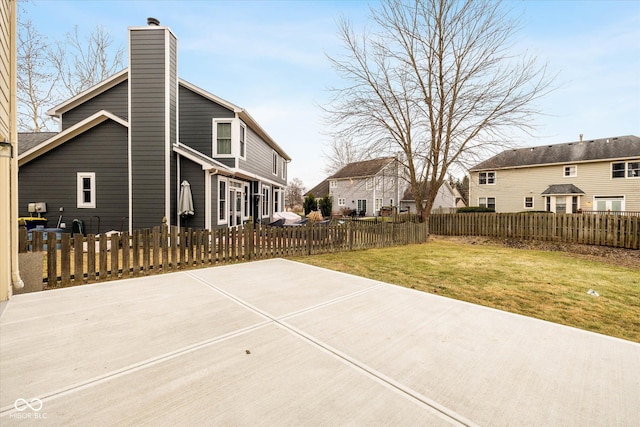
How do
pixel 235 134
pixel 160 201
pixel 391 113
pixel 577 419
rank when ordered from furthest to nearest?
1. pixel 391 113
2. pixel 235 134
3. pixel 160 201
4. pixel 577 419

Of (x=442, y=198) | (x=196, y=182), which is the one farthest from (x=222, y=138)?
(x=442, y=198)

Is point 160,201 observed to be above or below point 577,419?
above

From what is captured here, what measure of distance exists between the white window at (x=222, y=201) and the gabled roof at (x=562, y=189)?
27.9m

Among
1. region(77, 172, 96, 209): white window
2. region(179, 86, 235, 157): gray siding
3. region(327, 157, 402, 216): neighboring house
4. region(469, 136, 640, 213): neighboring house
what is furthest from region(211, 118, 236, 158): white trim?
region(327, 157, 402, 216): neighboring house

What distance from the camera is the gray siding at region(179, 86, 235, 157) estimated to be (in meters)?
13.0

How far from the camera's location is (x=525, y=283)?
5.87m

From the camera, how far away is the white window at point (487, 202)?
1132 inches

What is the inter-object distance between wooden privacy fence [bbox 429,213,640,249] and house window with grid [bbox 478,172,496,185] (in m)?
15.3

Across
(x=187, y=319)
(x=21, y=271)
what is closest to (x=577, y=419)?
(x=187, y=319)

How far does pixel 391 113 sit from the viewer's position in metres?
15.3

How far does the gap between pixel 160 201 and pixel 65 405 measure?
9471mm

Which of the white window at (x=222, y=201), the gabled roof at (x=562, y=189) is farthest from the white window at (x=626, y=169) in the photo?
the white window at (x=222, y=201)

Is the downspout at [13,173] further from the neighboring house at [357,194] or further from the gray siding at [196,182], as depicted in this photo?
the neighboring house at [357,194]

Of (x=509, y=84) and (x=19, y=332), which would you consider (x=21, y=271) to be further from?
(x=509, y=84)
